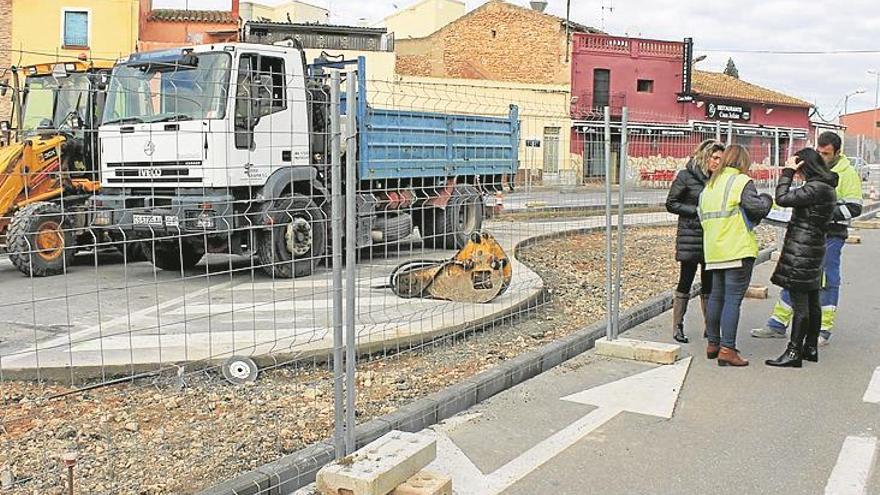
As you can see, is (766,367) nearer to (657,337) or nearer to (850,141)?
(657,337)

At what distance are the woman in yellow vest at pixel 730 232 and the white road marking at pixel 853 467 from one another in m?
1.78

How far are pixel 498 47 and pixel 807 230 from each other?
1427 inches

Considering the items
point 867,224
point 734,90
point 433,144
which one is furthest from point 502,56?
point 433,144

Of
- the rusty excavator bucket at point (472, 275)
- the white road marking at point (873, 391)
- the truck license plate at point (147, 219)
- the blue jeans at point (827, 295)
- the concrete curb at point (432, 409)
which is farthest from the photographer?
the truck license plate at point (147, 219)

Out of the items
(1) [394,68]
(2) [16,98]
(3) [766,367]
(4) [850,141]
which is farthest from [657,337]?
(1) [394,68]

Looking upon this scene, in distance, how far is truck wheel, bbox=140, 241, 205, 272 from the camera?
445 inches

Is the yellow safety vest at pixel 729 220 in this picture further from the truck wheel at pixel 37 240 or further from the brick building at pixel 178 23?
the brick building at pixel 178 23

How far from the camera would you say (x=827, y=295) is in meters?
7.95

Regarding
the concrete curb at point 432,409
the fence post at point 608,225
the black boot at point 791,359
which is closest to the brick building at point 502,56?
the fence post at point 608,225

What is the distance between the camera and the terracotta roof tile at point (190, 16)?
34219 mm

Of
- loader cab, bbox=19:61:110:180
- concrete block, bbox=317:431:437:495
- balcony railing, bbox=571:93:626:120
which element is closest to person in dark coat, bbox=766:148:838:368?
concrete block, bbox=317:431:437:495

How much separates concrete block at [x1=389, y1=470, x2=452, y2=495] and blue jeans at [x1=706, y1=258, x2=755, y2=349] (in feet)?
11.8

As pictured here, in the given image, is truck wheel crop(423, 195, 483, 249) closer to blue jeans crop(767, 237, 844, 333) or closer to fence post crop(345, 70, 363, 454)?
blue jeans crop(767, 237, 844, 333)

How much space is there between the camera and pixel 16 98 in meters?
11.2
